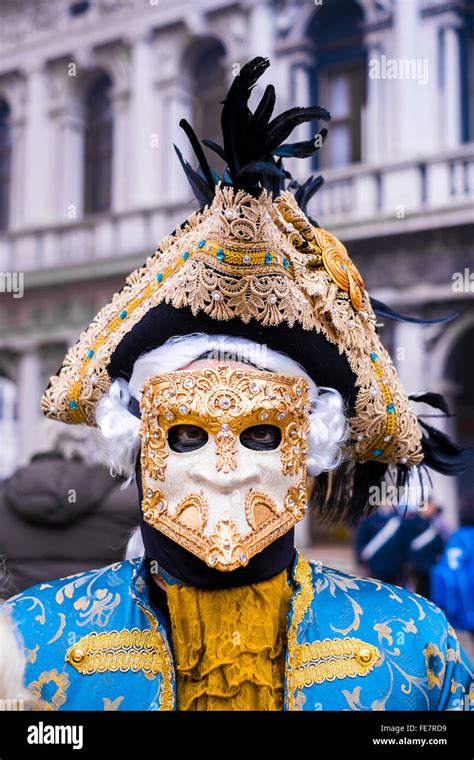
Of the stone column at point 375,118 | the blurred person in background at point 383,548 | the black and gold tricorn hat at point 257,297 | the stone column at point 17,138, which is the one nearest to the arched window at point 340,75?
the stone column at point 375,118

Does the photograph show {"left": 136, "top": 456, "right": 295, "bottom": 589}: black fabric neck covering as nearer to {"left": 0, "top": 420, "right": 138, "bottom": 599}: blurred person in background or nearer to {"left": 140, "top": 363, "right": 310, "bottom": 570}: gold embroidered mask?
{"left": 140, "top": 363, "right": 310, "bottom": 570}: gold embroidered mask

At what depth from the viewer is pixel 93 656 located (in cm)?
192

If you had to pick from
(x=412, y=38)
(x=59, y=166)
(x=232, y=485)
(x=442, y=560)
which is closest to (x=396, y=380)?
(x=232, y=485)

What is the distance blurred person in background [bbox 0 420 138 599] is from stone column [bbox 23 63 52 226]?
329 inches

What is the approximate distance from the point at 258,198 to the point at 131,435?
583mm

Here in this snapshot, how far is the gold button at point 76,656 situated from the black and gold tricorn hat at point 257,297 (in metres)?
0.51

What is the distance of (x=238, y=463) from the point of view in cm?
184

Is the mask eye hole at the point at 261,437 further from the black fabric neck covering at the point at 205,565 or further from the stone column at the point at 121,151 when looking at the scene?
the stone column at the point at 121,151

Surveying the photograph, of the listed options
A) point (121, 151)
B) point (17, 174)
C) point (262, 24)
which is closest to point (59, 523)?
point (262, 24)

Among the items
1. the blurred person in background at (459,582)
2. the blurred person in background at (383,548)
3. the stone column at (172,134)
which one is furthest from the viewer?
the stone column at (172,134)

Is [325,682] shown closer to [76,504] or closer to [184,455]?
[184,455]

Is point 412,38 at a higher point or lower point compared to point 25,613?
higher

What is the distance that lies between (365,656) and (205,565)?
1.31 feet

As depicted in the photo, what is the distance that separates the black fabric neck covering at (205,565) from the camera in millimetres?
1872
